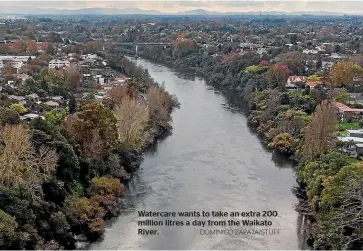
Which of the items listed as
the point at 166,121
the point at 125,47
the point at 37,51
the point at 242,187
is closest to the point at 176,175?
the point at 242,187

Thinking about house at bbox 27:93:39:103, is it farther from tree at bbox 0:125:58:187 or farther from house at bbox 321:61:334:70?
house at bbox 321:61:334:70

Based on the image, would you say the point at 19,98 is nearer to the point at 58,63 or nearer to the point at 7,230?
the point at 58,63

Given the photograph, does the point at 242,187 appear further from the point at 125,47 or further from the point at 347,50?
the point at 125,47

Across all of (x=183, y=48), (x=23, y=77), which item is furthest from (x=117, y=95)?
(x=183, y=48)

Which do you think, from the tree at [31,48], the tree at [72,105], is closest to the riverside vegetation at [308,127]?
the tree at [72,105]

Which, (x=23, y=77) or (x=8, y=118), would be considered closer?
(x=8, y=118)
